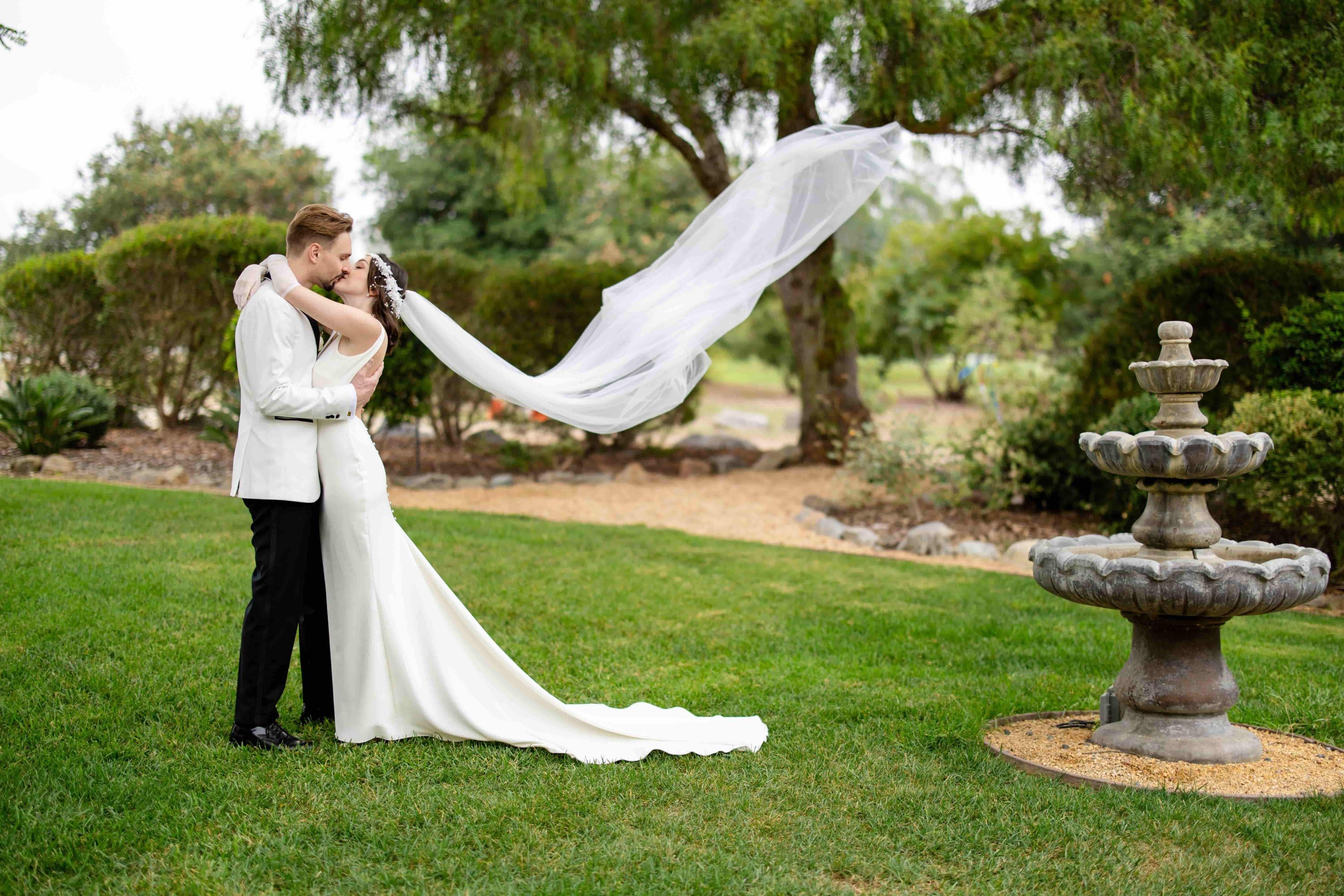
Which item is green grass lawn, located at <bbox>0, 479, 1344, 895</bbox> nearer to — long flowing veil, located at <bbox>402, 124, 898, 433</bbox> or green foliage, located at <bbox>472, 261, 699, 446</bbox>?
long flowing veil, located at <bbox>402, 124, 898, 433</bbox>

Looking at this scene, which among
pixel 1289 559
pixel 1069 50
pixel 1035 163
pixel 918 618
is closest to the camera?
pixel 1289 559

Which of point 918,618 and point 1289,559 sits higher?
point 1289,559

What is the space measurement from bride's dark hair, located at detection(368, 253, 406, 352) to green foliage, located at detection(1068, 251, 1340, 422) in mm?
7298

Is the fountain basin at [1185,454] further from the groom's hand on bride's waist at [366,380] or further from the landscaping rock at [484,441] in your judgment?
the landscaping rock at [484,441]

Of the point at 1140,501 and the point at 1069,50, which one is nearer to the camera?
the point at 1140,501

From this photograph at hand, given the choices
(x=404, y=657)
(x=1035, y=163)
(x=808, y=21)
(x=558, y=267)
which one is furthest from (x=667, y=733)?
(x=558, y=267)

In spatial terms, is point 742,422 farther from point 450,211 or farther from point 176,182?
point 176,182

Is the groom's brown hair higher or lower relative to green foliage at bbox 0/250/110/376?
lower

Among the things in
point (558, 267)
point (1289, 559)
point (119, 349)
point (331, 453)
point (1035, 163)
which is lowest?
point (1289, 559)

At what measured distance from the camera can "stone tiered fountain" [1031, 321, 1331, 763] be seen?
4.13 meters

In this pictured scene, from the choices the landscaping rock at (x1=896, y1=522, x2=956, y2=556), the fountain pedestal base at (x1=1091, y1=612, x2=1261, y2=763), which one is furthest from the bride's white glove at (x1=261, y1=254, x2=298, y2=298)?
the landscaping rock at (x1=896, y1=522, x2=956, y2=556)

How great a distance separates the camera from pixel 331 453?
14.0ft

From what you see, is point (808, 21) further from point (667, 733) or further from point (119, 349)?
point (119, 349)

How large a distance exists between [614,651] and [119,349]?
11492mm
